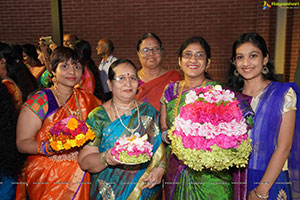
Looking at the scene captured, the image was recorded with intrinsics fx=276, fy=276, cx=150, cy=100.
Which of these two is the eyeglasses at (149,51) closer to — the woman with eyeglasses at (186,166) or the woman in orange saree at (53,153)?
the woman with eyeglasses at (186,166)

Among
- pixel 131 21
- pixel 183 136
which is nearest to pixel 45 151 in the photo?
pixel 183 136

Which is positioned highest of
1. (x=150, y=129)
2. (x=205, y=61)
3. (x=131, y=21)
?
(x=131, y=21)

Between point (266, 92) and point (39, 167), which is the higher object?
point (266, 92)

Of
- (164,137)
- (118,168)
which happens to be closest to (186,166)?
(164,137)

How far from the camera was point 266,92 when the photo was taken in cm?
232

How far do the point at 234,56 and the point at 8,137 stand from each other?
6.88 ft

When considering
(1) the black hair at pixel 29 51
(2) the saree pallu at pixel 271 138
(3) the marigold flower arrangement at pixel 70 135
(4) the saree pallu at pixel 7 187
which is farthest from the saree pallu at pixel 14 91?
(1) the black hair at pixel 29 51

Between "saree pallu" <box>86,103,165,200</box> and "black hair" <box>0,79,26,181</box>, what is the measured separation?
71 centimetres

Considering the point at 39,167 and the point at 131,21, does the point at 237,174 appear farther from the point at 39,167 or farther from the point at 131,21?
the point at 131,21

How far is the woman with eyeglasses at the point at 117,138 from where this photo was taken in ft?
7.27

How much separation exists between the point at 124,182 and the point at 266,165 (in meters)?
1.16

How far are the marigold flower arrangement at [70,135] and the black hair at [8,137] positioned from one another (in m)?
0.55

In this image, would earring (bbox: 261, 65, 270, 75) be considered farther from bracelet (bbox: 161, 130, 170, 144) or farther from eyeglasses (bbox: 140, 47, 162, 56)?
eyeglasses (bbox: 140, 47, 162, 56)

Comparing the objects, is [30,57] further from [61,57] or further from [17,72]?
[61,57]
